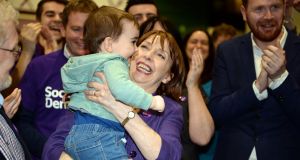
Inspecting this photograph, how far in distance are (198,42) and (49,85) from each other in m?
1.61

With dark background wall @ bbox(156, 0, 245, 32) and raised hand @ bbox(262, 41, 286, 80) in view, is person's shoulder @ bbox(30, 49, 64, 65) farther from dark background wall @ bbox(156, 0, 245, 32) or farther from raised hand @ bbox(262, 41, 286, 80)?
dark background wall @ bbox(156, 0, 245, 32)

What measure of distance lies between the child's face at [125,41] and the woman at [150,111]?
0.19m

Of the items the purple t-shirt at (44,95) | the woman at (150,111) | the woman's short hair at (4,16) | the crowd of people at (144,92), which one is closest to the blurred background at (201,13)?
the crowd of people at (144,92)

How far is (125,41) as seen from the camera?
240 cm

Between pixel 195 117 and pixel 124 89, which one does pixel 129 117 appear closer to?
pixel 124 89

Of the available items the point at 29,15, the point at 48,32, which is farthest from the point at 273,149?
the point at 29,15

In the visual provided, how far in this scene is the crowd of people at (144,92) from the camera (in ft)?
7.47

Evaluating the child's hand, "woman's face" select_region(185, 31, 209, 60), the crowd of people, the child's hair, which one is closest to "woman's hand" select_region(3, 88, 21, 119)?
the crowd of people

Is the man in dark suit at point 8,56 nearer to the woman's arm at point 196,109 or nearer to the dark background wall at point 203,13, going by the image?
the woman's arm at point 196,109

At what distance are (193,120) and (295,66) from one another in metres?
0.77

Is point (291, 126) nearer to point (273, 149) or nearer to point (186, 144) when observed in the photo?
point (273, 149)

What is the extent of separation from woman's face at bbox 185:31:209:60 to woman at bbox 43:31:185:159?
5.75 ft

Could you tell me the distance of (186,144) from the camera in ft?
10.1

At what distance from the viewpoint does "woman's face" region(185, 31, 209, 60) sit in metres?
4.49
